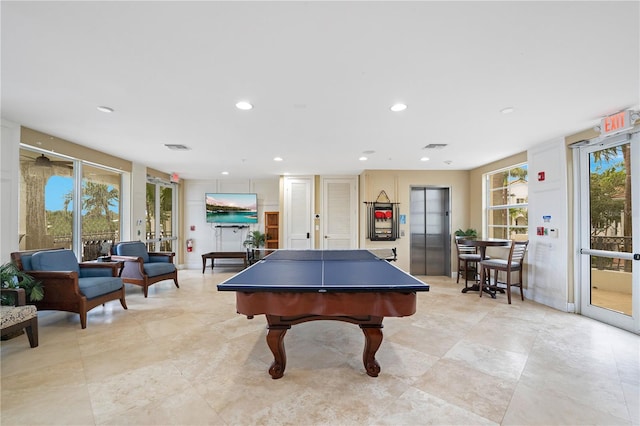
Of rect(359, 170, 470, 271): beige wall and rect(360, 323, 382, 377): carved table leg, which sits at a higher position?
rect(359, 170, 470, 271): beige wall

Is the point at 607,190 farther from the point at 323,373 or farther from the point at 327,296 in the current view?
the point at 323,373

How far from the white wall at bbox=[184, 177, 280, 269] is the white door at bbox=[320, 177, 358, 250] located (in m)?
1.67

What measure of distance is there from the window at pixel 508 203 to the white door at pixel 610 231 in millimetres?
1099

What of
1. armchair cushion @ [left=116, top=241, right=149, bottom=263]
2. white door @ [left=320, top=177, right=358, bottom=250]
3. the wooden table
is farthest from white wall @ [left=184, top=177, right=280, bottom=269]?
the wooden table

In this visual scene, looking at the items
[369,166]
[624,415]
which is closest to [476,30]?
[624,415]

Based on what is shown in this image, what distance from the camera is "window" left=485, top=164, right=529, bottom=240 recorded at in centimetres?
516

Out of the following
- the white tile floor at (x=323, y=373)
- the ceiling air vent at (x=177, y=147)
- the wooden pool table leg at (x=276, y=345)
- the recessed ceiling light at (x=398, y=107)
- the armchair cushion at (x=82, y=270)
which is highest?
the recessed ceiling light at (x=398, y=107)

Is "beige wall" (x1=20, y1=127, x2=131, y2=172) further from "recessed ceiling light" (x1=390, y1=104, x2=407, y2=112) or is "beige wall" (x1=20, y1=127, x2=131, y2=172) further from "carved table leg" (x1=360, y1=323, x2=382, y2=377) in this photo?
"carved table leg" (x1=360, y1=323, x2=382, y2=377)

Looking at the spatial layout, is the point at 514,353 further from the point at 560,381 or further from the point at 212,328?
the point at 212,328

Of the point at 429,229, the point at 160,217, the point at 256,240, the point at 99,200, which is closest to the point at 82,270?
the point at 99,200

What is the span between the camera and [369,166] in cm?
637

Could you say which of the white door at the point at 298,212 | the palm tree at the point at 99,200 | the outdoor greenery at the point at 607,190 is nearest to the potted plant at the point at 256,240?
the white door at the point at 298,212

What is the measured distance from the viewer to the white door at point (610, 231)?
334 cm

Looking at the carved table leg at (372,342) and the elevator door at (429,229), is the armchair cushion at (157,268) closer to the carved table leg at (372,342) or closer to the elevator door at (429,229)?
the carved table leg at (372,342)
